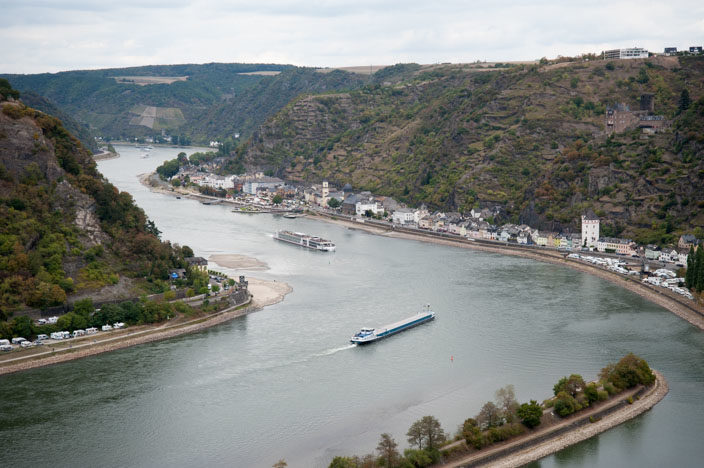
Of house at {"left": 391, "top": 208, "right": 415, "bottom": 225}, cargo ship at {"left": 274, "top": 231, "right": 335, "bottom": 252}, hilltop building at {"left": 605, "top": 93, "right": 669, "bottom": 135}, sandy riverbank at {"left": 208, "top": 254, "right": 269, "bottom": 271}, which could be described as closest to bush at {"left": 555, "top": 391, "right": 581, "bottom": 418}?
sandy riverbank at {"left": 208, "top": 254, "right": 269, "bottom": 271}

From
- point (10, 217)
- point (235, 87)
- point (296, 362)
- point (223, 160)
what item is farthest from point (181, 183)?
point (235, 87)

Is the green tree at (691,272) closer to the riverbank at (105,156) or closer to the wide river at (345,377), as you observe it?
the wide river at (345,377)

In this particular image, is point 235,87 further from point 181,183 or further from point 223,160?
point 181,183

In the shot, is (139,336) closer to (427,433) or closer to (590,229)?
(427,433)

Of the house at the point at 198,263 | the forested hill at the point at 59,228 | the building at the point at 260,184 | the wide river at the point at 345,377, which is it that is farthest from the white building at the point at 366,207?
the forested hill at the point at 59,228

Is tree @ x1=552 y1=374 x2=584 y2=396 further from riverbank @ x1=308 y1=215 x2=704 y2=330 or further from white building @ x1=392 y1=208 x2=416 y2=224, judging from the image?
white building @ x1=392 y1=208 x2=416 y2=224
